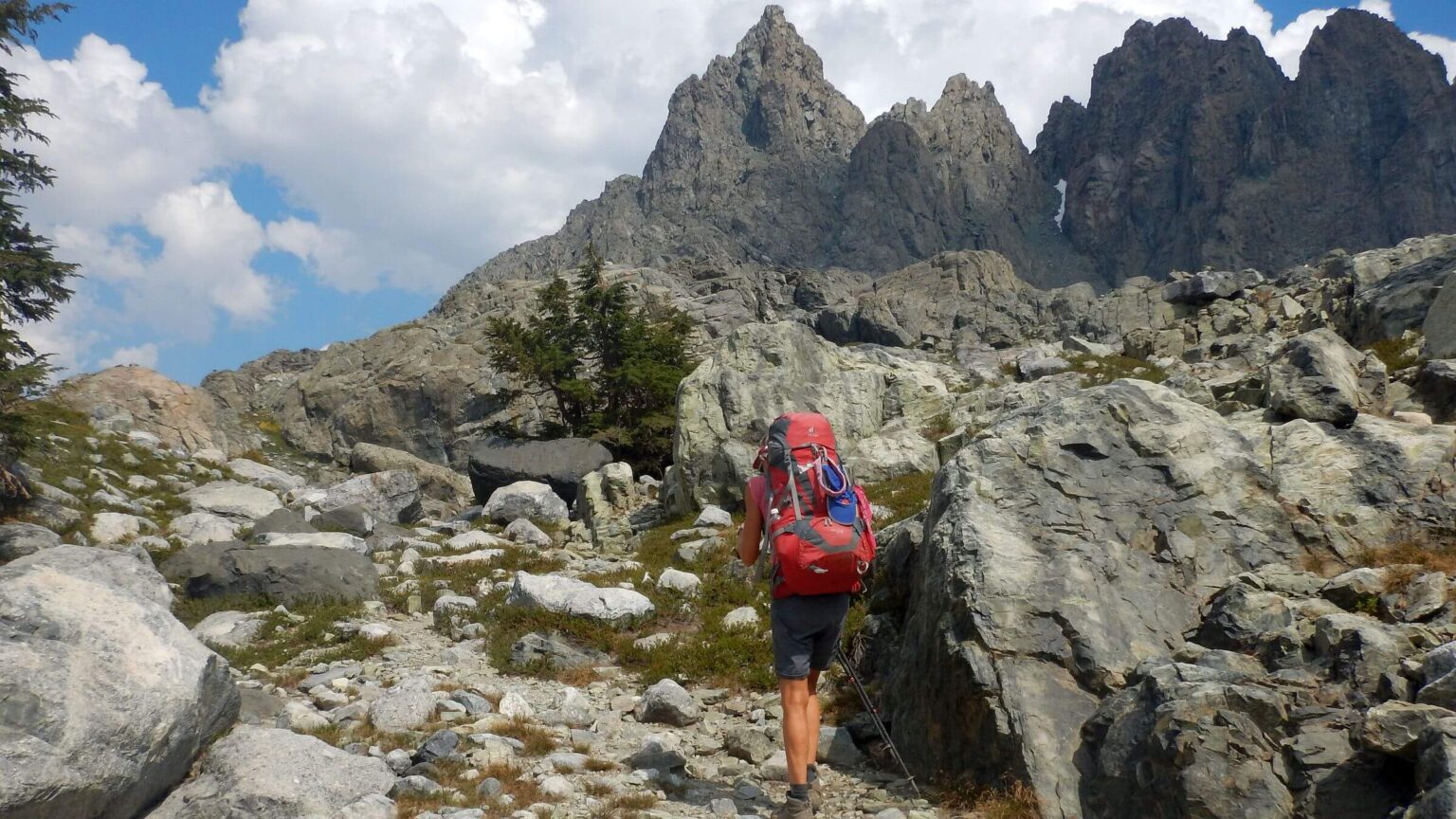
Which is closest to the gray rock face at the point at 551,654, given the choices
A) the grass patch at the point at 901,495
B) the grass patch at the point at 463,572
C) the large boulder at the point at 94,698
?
the grass patch at the point at 463,572

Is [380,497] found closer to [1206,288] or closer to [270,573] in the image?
[270,573]

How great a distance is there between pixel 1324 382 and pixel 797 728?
23.8 ft

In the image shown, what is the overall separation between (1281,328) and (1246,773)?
26.7 m

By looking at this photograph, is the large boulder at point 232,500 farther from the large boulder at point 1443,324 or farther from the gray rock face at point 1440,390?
the large boulder at point 1443,324

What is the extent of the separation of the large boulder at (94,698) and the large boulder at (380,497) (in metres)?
16.2

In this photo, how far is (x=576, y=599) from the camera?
38.7ft

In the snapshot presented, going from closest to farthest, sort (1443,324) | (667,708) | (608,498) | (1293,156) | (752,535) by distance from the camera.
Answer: (752,535)
(667,708)
(1443,324)
(608,498)
(1293,156)

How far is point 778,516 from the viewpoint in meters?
6.29

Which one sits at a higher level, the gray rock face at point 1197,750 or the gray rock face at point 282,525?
the gray rock face at point 282,525

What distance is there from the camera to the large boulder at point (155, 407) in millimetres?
29641

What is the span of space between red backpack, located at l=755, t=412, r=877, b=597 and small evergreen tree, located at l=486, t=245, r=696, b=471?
20259 millimetres

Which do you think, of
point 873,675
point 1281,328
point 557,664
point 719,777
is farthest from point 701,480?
point 1281,328

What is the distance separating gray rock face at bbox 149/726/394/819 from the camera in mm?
5562

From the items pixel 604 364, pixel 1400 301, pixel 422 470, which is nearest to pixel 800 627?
pixel 1400 301
